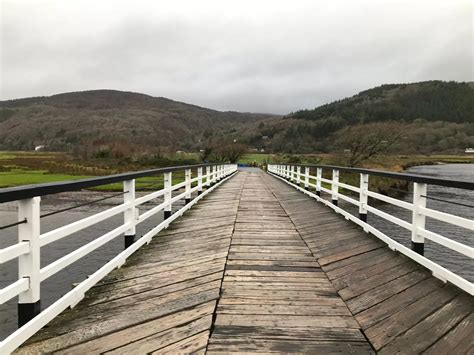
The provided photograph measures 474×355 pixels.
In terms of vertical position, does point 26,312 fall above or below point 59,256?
above

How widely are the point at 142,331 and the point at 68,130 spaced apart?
142324 mm

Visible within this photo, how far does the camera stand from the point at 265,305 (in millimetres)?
2988

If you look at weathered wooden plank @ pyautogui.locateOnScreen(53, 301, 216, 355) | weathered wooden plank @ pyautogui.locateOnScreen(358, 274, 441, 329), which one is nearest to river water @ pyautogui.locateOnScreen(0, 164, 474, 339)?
weathered wooden plank @ pyautogui.locateOnScreen(358, 274, 441, 329)

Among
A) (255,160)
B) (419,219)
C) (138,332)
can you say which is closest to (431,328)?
(419,219)

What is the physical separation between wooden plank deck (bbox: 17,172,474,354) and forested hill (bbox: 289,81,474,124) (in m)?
98.1

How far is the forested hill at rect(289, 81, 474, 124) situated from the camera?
10456 centimetres

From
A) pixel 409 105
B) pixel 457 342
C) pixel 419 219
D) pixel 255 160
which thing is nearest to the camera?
pixel 457 342

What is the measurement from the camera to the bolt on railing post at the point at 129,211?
435 centimetres

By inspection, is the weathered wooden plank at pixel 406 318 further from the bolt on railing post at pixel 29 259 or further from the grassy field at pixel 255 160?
the grassy field at pixel 255 160

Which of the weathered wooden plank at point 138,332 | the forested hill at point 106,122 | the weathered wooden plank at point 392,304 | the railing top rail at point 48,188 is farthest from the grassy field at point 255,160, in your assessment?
the weathered wooden plank at point 138,332

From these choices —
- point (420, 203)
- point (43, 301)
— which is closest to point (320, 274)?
point (420, 203)

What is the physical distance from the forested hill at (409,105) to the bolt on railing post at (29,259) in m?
100

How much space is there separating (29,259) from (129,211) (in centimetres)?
196

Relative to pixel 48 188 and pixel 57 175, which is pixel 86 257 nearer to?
pixel 48 188
